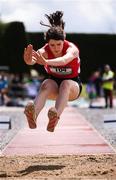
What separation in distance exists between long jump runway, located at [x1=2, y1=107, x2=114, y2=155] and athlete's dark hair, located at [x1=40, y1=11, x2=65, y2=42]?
193 cm

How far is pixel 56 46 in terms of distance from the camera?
888 cm

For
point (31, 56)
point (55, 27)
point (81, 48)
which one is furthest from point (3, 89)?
point (81, 48)

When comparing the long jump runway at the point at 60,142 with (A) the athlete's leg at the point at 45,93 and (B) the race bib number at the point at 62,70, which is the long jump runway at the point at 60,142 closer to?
(A) the athlete's leg at the point at 45,93

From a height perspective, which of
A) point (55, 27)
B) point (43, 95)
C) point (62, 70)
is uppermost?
point (55, 27)

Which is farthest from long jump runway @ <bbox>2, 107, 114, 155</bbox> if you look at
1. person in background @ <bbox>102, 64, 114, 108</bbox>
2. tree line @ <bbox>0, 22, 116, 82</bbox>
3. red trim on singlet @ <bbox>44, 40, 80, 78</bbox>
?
tree line @ <bbox>0, 22, 116, 82</bbox>

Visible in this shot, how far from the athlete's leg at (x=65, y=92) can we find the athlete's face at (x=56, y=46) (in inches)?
16.6

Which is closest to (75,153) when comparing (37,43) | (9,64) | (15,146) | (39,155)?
(39,155)

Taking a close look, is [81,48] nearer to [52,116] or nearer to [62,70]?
[62,70]

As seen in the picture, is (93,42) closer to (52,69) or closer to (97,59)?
(97,59)

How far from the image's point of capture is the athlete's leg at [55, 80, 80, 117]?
28.5ft

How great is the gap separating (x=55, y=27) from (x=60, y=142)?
3.06 m

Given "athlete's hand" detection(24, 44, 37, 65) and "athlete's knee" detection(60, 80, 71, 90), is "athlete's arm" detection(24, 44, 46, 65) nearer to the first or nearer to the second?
"athlete's hand" detection(24, 44, 37, 65)

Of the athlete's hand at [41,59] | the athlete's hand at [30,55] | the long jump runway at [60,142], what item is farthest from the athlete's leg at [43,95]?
the long jump runway at [60,142]

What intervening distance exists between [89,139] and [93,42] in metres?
32.2
